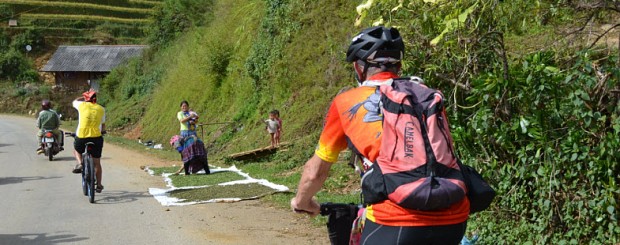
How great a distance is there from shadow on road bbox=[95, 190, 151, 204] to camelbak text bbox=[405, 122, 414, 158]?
8973 millimetres

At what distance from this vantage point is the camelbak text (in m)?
3.01

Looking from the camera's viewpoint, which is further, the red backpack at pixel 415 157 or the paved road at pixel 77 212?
the paved road at pixel 77 212

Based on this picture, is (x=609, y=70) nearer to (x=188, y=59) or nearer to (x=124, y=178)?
(x=124, y=178)

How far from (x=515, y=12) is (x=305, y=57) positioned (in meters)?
13.0

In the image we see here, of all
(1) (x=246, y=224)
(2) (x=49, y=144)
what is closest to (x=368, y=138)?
(1) (x=246, y=224)

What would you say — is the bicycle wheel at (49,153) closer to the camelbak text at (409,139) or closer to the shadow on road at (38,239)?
the shadow on road at (38,239)

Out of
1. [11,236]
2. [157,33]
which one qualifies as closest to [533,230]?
[11,236]

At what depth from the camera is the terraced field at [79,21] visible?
219ft

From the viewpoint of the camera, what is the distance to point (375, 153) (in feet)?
10.4

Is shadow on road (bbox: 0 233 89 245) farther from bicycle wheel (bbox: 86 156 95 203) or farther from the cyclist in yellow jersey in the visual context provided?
the cyclist in yellow jersey

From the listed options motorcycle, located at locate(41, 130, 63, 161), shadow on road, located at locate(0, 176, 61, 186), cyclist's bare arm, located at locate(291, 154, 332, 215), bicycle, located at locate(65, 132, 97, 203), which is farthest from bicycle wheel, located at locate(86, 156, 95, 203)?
motorcycle, located at locate(41, 130, 63, 161)

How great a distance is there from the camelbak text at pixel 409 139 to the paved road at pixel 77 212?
544 centimetres

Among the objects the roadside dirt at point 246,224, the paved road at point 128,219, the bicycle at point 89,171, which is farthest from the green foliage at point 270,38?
the roadside dirt at point 246,224

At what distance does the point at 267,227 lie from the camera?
873 cm
